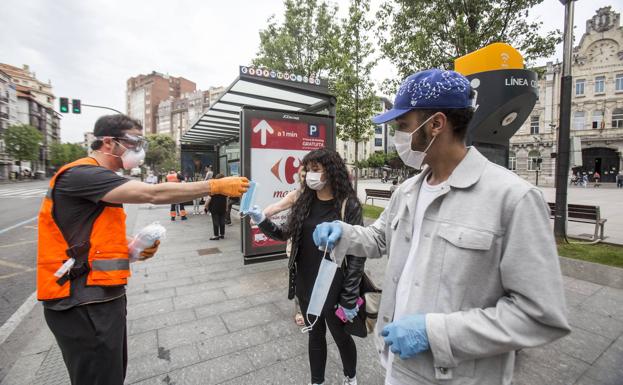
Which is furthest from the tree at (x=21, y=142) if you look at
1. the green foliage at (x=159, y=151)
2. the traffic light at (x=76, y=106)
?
the traffic light at (x=76, y=106)

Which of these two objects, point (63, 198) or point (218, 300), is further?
point (218, 300)

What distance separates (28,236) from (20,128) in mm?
50931

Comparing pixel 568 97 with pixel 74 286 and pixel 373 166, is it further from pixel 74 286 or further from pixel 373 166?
pixel 373 166

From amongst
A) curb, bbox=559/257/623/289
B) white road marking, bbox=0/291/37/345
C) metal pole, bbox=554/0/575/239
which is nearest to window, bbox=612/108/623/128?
metal pole, bbox=554/0/575/239

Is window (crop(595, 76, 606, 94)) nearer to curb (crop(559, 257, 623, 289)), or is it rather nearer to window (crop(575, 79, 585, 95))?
window (crop(575, 79, 585, 95))

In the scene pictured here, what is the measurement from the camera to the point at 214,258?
6285 mm

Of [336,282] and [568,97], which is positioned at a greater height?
[568,97]

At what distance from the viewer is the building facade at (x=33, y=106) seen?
5619cm

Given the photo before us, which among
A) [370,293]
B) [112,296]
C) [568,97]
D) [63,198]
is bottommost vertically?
[370,293]

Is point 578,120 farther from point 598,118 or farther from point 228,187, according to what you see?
point 228,187

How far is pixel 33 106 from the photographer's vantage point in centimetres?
6325

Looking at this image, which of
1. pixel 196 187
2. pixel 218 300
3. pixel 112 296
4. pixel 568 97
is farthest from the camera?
pixel 568 97

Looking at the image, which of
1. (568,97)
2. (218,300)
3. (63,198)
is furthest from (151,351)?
(568,97)

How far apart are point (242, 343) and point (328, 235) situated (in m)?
2.11
